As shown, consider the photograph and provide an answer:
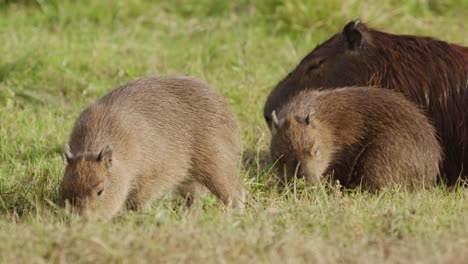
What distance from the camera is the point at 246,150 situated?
6.05 meters

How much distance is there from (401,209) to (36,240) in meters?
1.69

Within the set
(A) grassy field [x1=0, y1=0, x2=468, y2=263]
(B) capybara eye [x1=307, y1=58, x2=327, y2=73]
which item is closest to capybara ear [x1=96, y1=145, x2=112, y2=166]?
(A) grassy field [x1=0, y1=0, x2=468, y2=263]

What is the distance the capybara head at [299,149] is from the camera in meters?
5.14

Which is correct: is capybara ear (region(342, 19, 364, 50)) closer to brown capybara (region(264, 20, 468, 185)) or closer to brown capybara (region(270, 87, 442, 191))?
brown capybara (region(264, 20, 468, 185))

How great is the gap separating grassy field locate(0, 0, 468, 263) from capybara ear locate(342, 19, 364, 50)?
0.91 metres

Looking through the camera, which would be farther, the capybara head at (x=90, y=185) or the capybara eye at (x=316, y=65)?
the capybara eye at (x=316, y=65)

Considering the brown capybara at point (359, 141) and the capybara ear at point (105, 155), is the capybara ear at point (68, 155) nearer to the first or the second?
the capybara ear at point (105, 155)

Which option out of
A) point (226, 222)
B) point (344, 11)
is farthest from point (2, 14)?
point (226, 222)

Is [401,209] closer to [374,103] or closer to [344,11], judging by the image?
[374,103]

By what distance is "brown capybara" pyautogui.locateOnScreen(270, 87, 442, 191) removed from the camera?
17.0 feet

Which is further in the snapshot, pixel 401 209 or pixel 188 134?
pixel 188 134

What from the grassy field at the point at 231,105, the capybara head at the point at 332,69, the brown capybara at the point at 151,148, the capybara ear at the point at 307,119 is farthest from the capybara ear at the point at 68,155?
the capybara head at the point at 332,69

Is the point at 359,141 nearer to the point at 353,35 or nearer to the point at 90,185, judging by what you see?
the point at 353,35

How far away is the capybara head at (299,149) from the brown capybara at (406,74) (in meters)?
0.59
